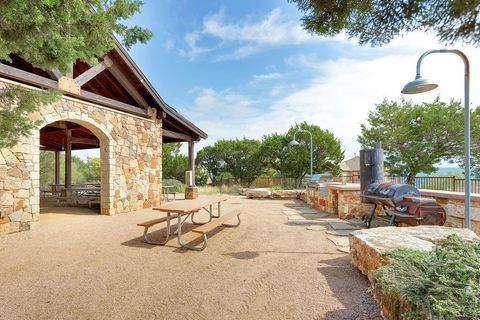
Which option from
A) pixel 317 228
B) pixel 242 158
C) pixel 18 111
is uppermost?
pixel 18 111

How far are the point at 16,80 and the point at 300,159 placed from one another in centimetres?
1917

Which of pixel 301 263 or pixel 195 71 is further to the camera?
pixel 195 71

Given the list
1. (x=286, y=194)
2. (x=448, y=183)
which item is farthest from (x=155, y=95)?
(x=448, y=183)

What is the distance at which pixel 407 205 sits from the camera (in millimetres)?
4832

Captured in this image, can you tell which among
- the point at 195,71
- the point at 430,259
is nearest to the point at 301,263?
the point at 430,259

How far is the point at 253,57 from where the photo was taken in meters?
10.5

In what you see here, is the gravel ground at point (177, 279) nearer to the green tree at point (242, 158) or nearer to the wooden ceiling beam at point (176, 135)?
the wooden ceiling beam at point (176, 135)

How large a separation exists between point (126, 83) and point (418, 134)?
691 inches

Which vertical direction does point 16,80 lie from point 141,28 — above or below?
above

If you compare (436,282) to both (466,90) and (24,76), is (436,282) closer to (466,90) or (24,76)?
(466,90)

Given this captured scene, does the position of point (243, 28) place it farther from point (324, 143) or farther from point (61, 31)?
point (324, 143)

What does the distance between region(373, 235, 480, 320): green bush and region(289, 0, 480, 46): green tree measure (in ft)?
5.32

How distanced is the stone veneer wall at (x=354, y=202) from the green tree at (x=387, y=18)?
4173 mm

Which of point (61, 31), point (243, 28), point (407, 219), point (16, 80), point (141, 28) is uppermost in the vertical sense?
point (243, 28)
